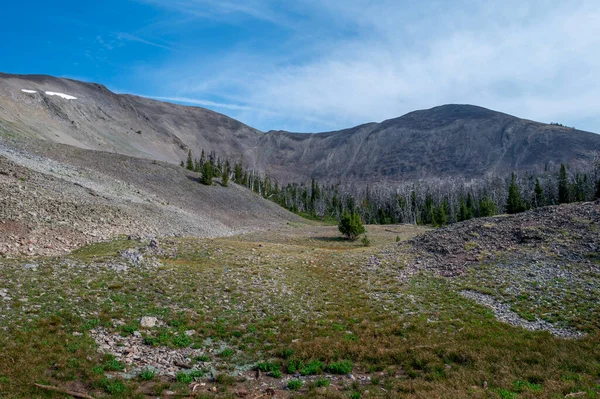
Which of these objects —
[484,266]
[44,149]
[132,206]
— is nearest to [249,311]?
[484,266]

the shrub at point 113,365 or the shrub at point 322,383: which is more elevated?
the shrub at point 322,383

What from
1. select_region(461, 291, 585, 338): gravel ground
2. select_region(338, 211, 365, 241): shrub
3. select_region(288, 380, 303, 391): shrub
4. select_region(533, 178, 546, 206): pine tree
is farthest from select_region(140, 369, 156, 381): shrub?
select_region(533, 178, 546, 206): pine tree

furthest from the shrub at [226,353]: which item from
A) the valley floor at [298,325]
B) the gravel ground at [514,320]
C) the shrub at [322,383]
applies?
the gravel ground at [514,320]

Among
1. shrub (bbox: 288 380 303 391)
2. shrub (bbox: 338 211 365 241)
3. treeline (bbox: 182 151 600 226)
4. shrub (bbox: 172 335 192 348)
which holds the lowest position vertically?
shrub (bbox: 172 335 192 348)

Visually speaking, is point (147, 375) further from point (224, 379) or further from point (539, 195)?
point (539, 195)

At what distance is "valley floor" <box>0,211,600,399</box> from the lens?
34.8ft

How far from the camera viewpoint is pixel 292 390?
1061cm

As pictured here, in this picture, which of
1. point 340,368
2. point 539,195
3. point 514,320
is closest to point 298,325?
point 340,368

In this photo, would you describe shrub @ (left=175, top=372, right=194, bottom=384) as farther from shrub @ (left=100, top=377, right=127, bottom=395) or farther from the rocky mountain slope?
the rocky mountain slope

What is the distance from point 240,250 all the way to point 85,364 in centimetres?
1841

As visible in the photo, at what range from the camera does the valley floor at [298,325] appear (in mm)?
10594

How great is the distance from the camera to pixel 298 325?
15773 mm

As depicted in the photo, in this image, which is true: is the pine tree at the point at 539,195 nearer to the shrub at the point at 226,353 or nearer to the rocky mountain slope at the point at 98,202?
the rocky mountain slope at the point at 98,202

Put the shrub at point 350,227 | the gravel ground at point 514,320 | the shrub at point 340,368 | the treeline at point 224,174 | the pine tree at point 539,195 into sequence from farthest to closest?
1. the pine tree at point 539,195
2. the treeline at point 224,174
3. the shrub at point 350,227
4. the gravel ground at point 514,320
5. the shrub at point 340,368
